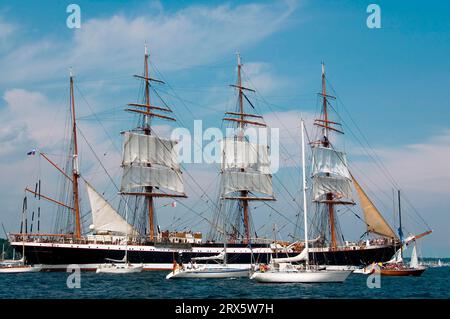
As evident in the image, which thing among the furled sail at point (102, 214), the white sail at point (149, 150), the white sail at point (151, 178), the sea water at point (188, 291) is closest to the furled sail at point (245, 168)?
the white sail at point (151, 178)

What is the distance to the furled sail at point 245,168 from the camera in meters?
110

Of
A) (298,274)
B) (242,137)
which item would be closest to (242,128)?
(242,137)

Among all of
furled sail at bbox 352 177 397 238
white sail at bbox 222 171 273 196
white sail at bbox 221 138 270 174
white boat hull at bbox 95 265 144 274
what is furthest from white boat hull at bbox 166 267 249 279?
white sail at bbox 221 138 270 174

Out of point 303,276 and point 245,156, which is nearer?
point 303,276

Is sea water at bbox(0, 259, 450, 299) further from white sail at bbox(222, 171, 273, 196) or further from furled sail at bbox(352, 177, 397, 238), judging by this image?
white sail at bbox(222, 171, 273, 196)

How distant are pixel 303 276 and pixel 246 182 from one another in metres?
48.1

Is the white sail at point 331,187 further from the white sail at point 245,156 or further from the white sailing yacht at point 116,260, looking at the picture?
the white sailing yacht at point 116,260

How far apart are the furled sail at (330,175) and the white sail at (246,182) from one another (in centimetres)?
902

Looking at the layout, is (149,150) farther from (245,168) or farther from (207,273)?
(207,273)

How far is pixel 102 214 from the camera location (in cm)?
9744
